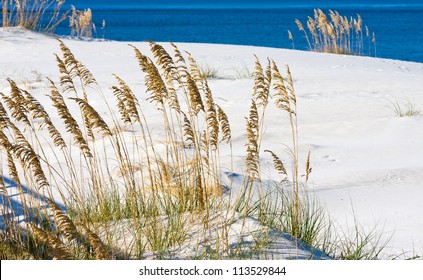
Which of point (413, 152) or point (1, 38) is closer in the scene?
point (413, 152)

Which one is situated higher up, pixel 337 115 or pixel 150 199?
pixel 337 115

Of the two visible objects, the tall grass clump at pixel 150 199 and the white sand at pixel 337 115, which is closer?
the tall grass clump at pixel 150 199

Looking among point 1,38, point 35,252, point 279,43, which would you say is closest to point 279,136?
point 35,252

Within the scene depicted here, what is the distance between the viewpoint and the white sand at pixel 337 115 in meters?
3.60

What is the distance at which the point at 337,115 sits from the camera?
586 cm

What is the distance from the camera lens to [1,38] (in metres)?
10.5

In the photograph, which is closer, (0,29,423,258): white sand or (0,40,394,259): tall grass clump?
(0,40,394,259): tall grass clump

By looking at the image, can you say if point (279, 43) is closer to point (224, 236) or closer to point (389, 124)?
point (389, 124)

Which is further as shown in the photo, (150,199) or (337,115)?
(337,115)

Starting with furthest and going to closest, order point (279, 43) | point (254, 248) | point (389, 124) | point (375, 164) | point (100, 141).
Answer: point (279, 43)
point (389, 124)
point (100, 141)
point (375, 164)
point (254, 248)

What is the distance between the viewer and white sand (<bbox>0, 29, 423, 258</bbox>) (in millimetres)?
3602
